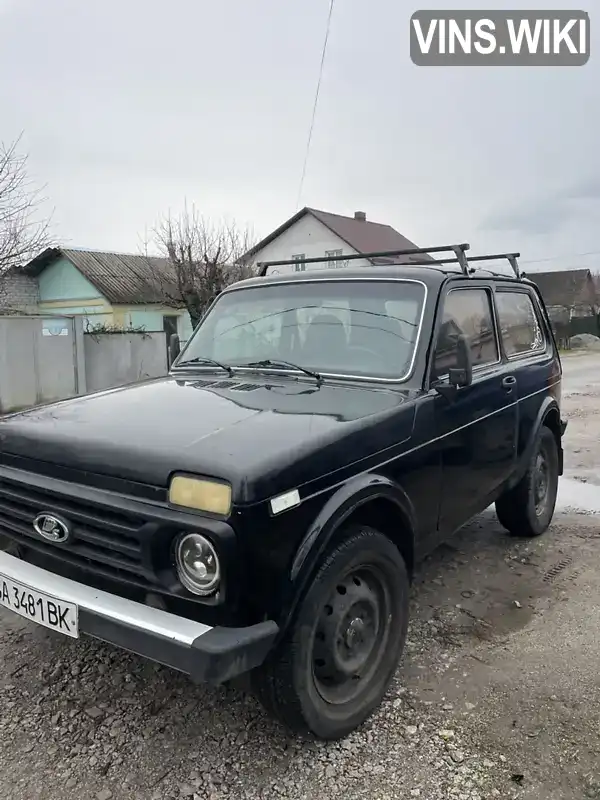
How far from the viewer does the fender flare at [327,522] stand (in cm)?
227

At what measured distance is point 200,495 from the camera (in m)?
2.15

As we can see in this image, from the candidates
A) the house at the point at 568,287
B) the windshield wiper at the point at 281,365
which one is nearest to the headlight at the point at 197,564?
the windshield wiper at the point at 281,365

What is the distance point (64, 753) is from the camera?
8.36ft

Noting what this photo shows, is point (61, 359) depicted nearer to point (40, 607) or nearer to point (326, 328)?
point (326, 328)

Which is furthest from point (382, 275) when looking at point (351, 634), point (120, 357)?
point (120, 357)

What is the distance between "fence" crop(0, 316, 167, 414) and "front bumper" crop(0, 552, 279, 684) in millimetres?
9082

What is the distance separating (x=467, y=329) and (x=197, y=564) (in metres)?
2.38

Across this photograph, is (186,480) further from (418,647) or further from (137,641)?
(418,647)

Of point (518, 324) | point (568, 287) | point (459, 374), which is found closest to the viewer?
point (459, 374)

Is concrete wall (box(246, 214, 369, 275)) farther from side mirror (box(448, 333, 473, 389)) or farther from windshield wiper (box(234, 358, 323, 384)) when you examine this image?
side mirror (box(448, 333, 473, 389))

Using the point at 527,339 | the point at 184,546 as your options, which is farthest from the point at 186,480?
→ the point at 527,339

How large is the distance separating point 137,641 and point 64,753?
79 centimetres

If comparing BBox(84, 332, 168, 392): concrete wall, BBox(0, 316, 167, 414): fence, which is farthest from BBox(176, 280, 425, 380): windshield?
BBox(84, 332, 168, 392): concrete wall

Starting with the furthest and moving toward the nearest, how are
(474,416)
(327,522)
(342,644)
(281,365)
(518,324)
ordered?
(518,324) < (474,416) < (281,365) < (342,644) < (327,522)
